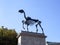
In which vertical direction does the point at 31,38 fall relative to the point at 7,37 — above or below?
below

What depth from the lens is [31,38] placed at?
43.0 feet

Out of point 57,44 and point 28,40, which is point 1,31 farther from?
point 28,40

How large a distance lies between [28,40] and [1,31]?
14303mm

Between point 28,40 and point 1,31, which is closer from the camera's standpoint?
point 28,40

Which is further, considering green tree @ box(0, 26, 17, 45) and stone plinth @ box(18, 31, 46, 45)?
green tree @ box(0, 26, 17, 45)

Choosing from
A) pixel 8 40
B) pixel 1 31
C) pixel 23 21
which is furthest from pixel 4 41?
pixel 23 21

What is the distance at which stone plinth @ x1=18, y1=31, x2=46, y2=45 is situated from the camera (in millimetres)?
12906

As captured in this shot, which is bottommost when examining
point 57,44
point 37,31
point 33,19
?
point 57,44

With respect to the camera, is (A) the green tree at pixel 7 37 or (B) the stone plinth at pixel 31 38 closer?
(B) the stone plinth at pixel 31 38

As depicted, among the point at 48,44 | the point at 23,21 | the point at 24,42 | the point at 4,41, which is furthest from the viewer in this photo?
the point at 4,41

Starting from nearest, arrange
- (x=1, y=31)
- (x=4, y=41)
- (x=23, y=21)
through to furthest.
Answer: (x=23, y=21) < (x=4, y=41) < (x=1, y=31)

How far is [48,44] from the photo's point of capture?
20.2m

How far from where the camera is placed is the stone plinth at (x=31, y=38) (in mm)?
12906

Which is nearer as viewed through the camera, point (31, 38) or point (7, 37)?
point (31, 38)
